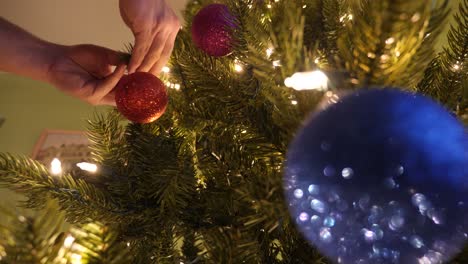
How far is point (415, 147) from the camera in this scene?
0.80 feet

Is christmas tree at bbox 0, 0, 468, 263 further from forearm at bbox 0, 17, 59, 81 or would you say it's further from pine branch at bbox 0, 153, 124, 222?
forearm at bbox 0, 17, 59, 81

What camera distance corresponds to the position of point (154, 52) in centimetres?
44

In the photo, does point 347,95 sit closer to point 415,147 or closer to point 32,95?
point 415,147

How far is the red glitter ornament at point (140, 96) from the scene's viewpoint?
40cm

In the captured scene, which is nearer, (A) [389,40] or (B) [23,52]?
(A) [389,40]

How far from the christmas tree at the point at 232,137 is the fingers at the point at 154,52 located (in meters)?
0.05

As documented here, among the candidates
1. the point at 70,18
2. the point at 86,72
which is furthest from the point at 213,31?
the point at 70,18

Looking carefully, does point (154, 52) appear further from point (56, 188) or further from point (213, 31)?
point (56, 188)

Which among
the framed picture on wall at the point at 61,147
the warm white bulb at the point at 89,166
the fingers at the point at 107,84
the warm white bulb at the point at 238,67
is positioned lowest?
the warm white bulb at the point at 89,166

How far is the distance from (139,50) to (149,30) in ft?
0.09

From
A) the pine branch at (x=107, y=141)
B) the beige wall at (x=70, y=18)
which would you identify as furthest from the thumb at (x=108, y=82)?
the beige wall at (x=70, y=18)

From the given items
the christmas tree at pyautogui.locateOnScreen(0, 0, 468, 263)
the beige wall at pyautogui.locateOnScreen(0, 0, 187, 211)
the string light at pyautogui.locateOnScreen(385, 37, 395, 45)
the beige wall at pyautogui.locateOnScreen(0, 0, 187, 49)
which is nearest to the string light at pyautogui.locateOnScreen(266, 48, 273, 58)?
the christmas tree at pyautogui.locateOnScreen(0, 0, 468, 263)

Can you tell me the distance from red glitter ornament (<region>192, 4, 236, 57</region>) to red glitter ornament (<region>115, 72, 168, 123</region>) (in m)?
0.09

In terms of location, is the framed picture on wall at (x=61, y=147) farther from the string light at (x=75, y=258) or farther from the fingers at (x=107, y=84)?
the string light at (x=75, y=258)
